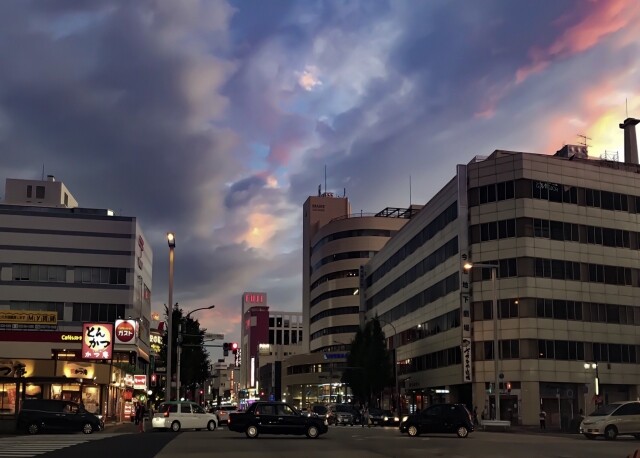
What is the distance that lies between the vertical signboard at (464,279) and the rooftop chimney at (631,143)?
26.1m

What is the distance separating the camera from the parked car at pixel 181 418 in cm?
4294

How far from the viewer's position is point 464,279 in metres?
69.5

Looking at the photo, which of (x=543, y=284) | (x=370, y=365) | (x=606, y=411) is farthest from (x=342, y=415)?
(x=606, y=411)

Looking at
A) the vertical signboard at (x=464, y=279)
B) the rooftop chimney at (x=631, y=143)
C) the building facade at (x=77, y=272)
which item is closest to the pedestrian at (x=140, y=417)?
the building facade at (x=77, y=272)

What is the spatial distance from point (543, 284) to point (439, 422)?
34.3 meters

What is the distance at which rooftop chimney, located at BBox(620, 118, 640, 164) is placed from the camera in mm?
85262

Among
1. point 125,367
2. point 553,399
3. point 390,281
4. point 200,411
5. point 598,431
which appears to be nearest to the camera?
point 598,431

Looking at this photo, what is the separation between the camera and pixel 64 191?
104 metres

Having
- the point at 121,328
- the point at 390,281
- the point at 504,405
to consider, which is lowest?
the point at 504,405

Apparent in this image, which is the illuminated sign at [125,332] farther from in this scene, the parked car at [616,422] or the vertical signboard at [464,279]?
the parked car at [616,422]

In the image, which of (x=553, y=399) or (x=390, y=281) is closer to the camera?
(x=553, y=399)

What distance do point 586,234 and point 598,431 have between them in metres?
36.9

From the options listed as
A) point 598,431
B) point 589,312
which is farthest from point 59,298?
point 598,431

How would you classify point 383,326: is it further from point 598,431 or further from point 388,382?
point 598,431
